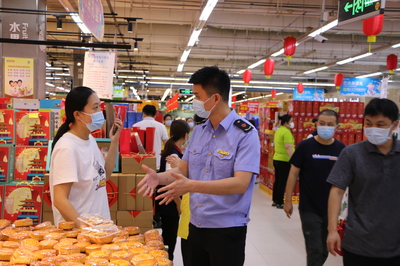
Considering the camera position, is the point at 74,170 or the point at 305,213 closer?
the point at 74,170

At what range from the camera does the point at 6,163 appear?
4340 mm

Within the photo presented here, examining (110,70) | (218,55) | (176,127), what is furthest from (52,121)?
(218,55)

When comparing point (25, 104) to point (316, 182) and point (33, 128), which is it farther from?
point (316, 182)

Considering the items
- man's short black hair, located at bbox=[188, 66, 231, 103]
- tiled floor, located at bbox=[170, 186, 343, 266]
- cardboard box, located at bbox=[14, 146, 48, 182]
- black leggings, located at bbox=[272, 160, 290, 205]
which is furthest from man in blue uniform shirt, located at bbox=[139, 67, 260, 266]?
black leggings, located at bbox=[272, 160, 290, 205]

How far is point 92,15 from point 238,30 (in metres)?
11.6

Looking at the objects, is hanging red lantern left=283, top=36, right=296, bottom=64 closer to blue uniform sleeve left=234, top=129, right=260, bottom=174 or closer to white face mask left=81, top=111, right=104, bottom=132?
white face mask left=81, top=111, right=104, bottom=132

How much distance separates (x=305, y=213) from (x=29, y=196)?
2.98m

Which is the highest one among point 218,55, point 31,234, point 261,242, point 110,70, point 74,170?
point 218,55

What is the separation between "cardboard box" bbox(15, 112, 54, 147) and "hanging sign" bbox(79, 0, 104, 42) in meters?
1.13

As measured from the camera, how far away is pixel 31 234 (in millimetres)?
2021

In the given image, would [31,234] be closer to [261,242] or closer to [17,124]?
[17,124]

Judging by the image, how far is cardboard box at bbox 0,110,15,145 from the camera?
4.39m

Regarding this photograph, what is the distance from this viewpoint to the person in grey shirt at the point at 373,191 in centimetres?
239

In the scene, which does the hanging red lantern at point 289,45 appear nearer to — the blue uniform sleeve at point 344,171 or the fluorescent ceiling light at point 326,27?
the fluorescent ceiling light at point 326,27
